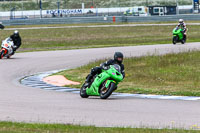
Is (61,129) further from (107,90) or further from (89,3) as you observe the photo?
(89,3)

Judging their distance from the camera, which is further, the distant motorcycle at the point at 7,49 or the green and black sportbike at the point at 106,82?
the distant motorcycle at the point at 7,49

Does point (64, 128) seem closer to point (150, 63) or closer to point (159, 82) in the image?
point (159, 82)

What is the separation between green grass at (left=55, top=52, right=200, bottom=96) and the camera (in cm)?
1376

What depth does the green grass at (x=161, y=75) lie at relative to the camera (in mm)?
13758

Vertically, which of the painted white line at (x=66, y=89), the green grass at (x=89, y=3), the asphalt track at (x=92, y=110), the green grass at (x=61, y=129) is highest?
the green grass at (x=89, y=3)

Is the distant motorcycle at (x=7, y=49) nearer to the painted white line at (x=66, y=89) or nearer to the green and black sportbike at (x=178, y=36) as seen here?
the painted white line at (x=66, y=89)

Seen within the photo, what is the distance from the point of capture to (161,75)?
54.5ft

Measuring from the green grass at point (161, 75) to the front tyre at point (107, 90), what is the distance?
1.71 m

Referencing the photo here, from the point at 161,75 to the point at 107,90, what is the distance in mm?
5125

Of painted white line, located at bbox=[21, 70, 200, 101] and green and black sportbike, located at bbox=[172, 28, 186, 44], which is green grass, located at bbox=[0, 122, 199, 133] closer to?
painted white line, located at bbox=[21, 70, 200, 101]

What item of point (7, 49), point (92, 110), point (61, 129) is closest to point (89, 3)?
point (7, 49)

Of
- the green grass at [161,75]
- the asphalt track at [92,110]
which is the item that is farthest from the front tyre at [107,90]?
the green grass at [161,75]

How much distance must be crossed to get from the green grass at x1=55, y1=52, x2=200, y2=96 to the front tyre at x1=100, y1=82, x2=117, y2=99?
171 centimetres

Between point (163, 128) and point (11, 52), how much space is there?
18.3m
